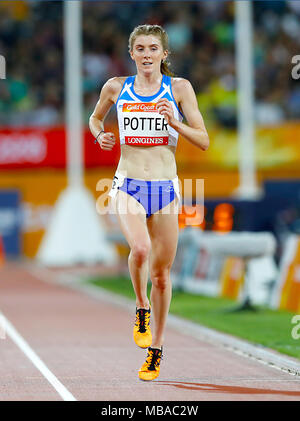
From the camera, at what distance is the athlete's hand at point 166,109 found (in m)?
8.00

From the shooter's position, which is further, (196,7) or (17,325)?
(196,7)

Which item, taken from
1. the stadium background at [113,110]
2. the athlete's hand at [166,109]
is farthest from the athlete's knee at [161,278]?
the stadium background at [113,110]

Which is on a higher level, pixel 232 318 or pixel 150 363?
pixel 150 363

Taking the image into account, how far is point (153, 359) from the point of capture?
870 centimetres

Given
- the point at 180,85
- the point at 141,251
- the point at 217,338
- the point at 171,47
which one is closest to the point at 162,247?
the point at 141,251

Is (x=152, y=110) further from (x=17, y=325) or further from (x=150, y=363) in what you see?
(x=17, y=325)

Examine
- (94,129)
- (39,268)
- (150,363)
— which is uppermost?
(94,129)

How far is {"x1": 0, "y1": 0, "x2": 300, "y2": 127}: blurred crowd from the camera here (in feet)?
110

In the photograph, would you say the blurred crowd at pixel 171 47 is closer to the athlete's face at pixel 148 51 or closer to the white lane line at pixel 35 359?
the white lane line at pixel 35 359

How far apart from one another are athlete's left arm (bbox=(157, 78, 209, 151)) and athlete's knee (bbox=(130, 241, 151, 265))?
0.82m

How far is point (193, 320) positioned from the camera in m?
14.5
